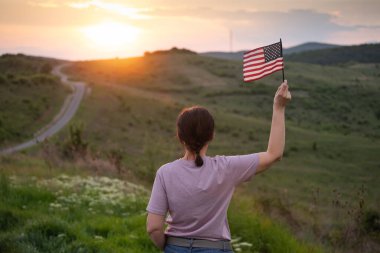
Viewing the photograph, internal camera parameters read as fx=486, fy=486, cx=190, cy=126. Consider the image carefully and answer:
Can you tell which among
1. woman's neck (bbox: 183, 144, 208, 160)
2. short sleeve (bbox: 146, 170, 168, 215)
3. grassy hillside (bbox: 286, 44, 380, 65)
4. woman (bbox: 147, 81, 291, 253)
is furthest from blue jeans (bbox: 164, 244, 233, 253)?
grassy hillside (bbox: 286, 44, 380, 65)

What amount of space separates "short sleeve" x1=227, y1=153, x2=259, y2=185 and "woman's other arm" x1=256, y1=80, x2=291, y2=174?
0.12ft

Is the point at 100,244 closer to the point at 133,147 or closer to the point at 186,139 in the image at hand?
the point at 186,139

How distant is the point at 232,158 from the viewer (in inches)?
119

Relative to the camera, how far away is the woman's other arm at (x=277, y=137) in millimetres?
3025

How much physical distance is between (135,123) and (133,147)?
9.77m

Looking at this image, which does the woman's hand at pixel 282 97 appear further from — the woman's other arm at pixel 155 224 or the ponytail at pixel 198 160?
the woman's other arm at pixel 155 224

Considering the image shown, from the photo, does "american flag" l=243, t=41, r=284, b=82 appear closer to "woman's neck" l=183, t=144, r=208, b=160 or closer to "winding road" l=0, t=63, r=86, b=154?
"woman's neck" l=183, t=144, r=208, b=160

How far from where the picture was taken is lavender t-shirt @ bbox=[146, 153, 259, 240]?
2994mm

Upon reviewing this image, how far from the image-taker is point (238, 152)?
3881 centimetres

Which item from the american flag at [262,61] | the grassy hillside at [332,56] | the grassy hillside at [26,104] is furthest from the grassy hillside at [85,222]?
the grassy hillside at [332,56]

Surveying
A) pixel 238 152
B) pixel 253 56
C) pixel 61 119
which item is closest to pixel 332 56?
pixel 238 152

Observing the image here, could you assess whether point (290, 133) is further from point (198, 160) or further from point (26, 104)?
point (198, 160)

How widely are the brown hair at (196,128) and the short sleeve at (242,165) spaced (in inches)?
7.8

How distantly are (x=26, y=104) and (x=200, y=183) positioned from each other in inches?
1728
